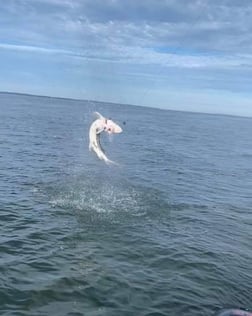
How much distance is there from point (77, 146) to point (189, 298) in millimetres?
38442

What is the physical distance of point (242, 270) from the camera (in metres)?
18.3

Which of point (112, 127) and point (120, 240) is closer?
point (120, 240)

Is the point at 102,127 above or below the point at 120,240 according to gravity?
above

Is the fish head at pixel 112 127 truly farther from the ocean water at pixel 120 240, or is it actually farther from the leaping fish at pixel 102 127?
the ocean water at pixel 120 240

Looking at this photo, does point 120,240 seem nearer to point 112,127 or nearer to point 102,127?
point 112,127

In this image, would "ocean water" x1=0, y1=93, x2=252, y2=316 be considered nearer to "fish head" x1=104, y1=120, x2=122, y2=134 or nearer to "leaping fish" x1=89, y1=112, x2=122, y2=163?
"leaping fish" x1=89, y1=112, x2=122, y2=163

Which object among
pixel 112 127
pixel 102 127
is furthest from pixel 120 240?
pixel 102 127

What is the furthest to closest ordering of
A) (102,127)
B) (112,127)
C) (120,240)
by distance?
(102,127) → (112,127) → (120,240)

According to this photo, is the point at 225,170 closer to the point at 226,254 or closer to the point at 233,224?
the point at 233,224

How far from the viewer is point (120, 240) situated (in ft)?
64.7

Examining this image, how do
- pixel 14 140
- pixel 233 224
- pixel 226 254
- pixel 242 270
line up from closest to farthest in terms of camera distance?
pixel 242 270 → pixel 226 254 → pixel 233 224 → pixel 14 140

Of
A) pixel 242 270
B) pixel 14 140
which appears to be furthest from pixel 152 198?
pixel 14 140

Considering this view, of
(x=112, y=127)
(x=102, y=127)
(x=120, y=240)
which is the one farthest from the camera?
(x=102, y=127)

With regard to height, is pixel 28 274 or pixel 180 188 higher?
pixel 180 188
